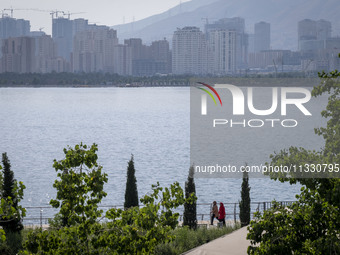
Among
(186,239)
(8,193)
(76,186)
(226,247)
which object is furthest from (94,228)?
(8,193)

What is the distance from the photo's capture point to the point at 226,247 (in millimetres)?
13938

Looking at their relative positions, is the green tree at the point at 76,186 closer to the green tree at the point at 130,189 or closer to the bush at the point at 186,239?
the bush at the point at 186,239

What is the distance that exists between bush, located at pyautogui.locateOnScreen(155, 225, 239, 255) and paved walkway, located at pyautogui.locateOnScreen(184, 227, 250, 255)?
3.52 feet

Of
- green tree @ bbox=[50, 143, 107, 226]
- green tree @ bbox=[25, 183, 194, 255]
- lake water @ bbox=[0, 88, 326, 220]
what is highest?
green tree @ bbox=[50, 143, 107, 226]

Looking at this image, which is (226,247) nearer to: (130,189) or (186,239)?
(186,239)

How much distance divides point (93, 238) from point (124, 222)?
0.54m

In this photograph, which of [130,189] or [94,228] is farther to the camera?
[130,189]

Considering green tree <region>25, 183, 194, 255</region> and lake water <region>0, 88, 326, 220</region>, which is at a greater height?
green tree <region>25, 183, 194, 255</region>

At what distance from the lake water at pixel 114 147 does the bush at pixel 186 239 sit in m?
18.2

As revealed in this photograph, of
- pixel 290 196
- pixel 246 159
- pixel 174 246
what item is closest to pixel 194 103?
pixel 246 159

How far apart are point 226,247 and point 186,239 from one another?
2.50m

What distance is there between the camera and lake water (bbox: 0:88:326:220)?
131ft

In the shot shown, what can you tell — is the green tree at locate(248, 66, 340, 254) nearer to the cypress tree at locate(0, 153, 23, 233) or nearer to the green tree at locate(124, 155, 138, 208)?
the cypress tree at locate(0, 153, 23, 233)

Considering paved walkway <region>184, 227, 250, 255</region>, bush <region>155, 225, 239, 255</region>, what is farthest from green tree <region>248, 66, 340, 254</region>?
bush <region>155, 225, 239, 255</region>
